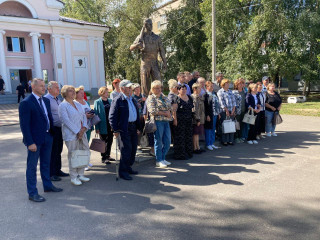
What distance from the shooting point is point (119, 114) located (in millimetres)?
5348

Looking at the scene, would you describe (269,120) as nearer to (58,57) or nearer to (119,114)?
(119,114)

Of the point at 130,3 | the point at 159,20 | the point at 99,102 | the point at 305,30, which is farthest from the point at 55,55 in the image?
the point at 99,102

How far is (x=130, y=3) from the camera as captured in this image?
31.4 metres

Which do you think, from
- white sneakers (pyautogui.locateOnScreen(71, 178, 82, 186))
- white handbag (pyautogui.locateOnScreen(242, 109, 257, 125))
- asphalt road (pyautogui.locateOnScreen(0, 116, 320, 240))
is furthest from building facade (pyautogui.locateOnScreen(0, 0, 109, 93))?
white sneakers (pyautogui.locateOnScreen(71, 178, 82, 186))

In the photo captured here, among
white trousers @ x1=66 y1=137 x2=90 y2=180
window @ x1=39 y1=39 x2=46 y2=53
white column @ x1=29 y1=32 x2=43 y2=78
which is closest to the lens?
white trousers @ x1=66 y1=137 x2=90 y2=180

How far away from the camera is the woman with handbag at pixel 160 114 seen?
5.95 metres

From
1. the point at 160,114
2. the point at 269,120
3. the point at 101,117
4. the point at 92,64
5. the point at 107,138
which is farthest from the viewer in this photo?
the point at 92,64

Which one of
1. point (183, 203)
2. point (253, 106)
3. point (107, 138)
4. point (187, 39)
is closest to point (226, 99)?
point (253, 106)

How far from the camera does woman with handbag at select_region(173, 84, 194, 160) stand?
21.5 ft

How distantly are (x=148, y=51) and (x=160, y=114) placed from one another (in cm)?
301

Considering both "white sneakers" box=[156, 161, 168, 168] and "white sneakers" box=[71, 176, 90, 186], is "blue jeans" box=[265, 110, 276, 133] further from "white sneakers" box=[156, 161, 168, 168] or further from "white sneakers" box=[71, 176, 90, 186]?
"white sneakers" box=[71, 176, 90, 186]

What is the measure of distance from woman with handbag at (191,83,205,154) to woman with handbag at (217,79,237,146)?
91cm

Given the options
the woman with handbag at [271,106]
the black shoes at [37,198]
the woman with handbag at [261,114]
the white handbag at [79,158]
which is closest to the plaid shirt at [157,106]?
the white handbag at [79,158]

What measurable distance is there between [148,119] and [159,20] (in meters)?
39.9
